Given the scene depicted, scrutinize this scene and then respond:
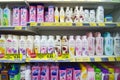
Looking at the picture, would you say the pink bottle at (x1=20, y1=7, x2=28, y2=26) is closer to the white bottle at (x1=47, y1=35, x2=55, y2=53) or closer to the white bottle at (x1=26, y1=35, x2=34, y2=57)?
the white bottle at (x1=26, y1=35, x2=34, y2=57)

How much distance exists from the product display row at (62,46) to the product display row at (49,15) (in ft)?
0.69

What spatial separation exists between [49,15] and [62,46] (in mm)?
403

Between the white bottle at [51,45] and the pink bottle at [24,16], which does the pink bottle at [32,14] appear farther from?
the white bottle at [51,45]

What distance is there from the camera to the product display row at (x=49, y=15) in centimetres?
184

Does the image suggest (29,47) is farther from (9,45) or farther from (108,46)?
(108,46)

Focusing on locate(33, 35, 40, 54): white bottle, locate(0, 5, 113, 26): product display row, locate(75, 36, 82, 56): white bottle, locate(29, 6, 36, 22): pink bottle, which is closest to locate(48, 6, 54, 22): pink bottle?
locate(0, 5, 113, 26): product display row

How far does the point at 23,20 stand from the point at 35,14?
0.16m

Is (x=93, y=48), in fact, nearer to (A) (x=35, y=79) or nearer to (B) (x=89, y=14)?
(B) (x=89, y=14)

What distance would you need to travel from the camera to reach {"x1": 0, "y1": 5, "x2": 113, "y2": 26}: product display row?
184 cm

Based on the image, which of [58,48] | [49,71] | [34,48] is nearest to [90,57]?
[58,48]

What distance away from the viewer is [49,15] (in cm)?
186

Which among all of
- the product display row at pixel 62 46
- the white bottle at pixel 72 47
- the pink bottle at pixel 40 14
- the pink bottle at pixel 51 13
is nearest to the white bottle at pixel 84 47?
the product display row at pixel 62 46

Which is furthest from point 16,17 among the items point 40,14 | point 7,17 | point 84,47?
point 84,47

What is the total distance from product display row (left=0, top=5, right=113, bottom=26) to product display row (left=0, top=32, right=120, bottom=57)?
210mm
